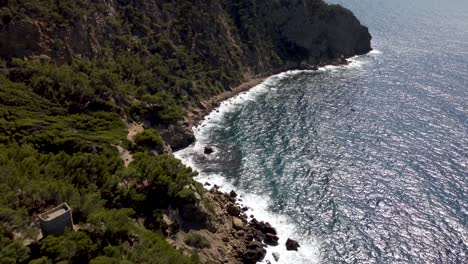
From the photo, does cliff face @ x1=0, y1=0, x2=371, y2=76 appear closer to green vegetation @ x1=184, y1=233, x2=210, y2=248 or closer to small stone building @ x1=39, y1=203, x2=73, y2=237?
small stone building @ x1=39, y1=203, x2=73, y2=237

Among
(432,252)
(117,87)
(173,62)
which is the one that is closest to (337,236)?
(432,252)

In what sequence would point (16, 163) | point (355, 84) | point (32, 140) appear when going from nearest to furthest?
point (16, 163) < point (32, 140) < point (355, 84)

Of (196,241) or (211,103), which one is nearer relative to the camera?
(196,241)

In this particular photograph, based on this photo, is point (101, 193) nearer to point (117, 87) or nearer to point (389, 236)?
point (117, 87)

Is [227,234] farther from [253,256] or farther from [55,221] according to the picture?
[55,221]

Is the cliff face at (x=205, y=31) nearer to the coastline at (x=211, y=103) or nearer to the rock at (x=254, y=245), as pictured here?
the coastline at (x=211, y=103)

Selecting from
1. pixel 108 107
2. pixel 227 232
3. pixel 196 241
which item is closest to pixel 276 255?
pixel 227 232
